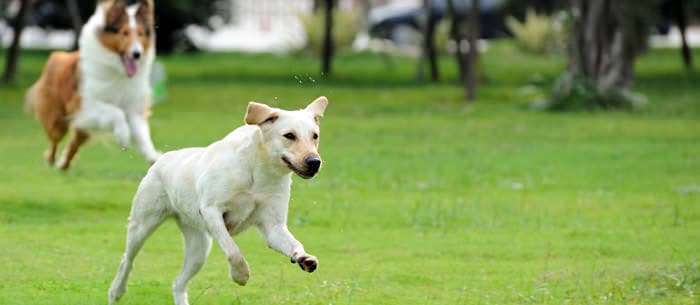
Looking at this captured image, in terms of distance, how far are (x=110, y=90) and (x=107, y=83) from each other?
148mm

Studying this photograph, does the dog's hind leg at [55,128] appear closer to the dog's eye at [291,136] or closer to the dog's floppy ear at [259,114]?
the dog's floppy ear at [259,114]

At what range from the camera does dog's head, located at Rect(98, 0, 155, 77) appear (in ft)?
48.3

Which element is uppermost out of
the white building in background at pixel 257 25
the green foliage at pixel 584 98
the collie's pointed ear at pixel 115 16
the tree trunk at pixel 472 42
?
the collie's pointed ear at pixel 115 16

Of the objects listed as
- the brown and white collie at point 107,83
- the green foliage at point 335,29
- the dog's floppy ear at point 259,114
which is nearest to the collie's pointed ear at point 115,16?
the brown and white collie at point 107,83

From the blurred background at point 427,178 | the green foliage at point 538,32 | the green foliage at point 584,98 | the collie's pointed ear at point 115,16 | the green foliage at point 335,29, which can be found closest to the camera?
the blurred background at point 427,178

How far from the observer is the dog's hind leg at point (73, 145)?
15088mm

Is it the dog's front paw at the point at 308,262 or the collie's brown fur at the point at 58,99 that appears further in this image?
the collie's brown fur at the point at 58,99

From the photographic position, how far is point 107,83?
15078 mm

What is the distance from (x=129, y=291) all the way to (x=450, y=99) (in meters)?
21.9

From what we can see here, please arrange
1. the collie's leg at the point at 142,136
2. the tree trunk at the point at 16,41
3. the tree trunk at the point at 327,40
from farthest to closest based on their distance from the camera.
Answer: the tree trunk at the point at 327,40
the tree trunk at the point at 16,41
the collie's leg at the point at 142,136

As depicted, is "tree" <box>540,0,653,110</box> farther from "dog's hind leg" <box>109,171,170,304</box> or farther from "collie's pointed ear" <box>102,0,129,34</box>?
"dog's hind leg" <box>109,171,170,304</box>

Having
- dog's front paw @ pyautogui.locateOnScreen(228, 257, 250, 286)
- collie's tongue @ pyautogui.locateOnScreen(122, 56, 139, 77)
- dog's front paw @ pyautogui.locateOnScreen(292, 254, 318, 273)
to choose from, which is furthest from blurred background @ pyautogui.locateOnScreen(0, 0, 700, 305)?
dog's front paw @ pyautogui.locateOnScreen(292, 254, 318, 273)

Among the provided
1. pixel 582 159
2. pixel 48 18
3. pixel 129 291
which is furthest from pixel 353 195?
pixel 48 18

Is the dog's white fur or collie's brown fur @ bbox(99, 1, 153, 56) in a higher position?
collie's brown fur @ bbox(99, 1, 153, 56)
